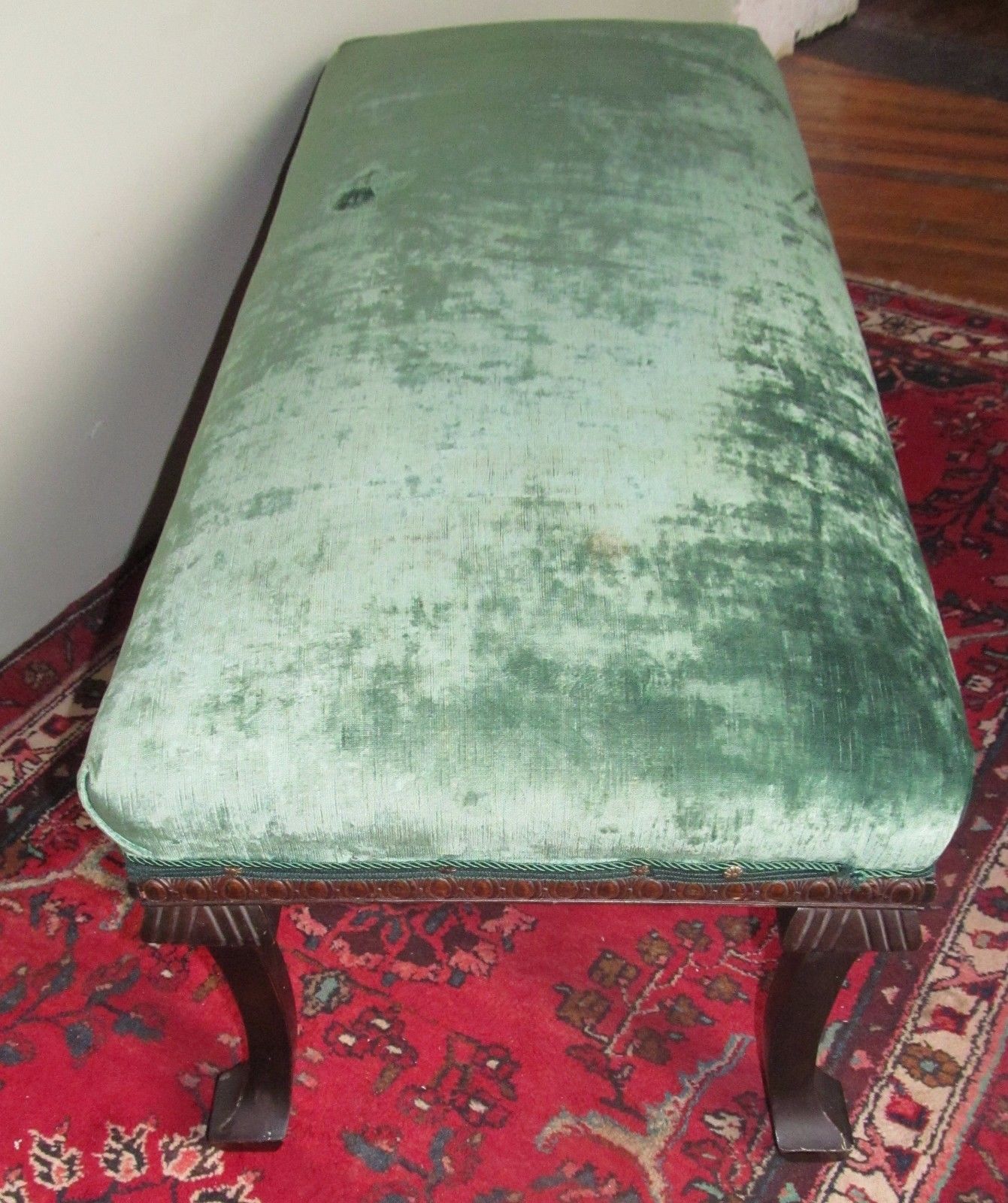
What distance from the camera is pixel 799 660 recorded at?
0.63 metres

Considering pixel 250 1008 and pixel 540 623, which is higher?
pixel 540 623

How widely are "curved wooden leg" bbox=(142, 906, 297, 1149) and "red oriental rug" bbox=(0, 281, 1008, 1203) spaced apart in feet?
0.09

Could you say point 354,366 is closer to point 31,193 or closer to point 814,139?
point 31,193

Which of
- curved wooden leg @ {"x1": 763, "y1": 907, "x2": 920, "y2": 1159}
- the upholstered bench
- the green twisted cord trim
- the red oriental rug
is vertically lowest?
the red oriental rug

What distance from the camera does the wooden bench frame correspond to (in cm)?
66

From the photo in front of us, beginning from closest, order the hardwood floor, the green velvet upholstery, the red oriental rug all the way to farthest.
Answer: the green velvet upholstery < the red oriental rug < the hardwood floor

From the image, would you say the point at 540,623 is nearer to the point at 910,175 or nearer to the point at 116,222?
the point at 116,222

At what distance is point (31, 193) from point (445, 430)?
1.52ft

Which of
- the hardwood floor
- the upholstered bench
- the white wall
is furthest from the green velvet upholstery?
the hardwood floor

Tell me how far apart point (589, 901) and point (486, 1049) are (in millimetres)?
304

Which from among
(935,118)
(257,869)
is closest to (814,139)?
(935,118)

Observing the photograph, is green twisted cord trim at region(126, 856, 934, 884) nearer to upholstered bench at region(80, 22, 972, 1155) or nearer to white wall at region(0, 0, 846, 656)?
upholstered bench at region(80, 22, 972, 1155)

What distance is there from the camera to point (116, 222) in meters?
1.04

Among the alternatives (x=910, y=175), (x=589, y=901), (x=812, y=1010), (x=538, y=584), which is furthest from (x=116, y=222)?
(x=910, y=175)
